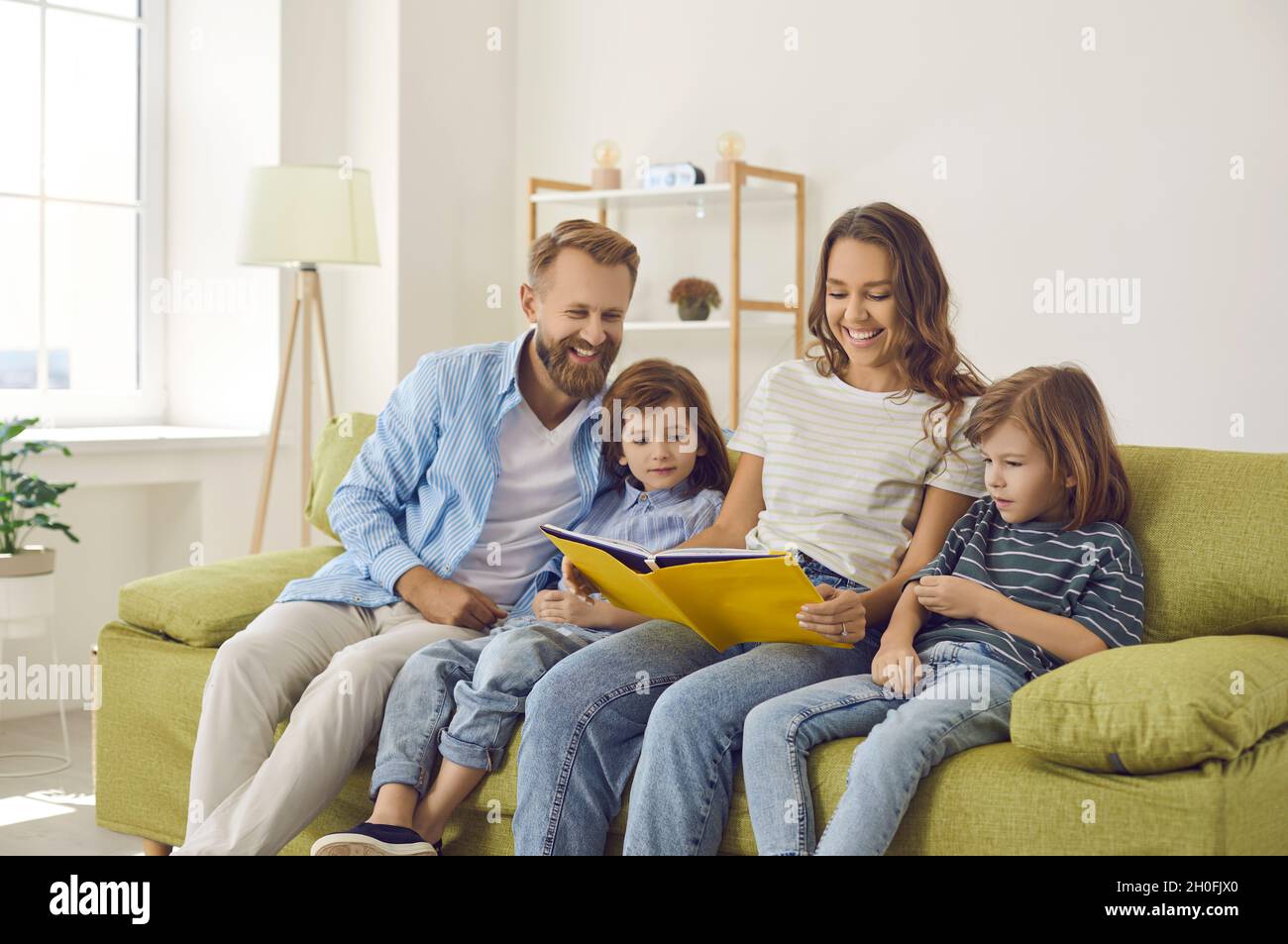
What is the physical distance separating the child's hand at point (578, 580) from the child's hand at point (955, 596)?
52cm

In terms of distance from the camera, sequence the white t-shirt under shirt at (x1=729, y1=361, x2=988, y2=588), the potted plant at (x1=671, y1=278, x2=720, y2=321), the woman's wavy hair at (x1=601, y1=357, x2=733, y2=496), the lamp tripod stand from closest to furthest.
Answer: the white t-shirt under shirt at (x1=729, y1=361, x2=988, y2=588) → the woman's wavy hair at (x1=601, y1=357, x2=733, y2=496) → the lamp tripod stand → the potted plant at (x1=671, y1=278, x2=720, y2=321)

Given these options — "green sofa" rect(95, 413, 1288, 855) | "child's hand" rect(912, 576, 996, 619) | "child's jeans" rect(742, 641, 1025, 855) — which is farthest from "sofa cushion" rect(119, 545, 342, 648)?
"child's hand" rect(912, 576, 996, 619)

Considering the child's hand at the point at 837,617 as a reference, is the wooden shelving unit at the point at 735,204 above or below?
above

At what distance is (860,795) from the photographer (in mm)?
1555

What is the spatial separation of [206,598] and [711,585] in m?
1.04

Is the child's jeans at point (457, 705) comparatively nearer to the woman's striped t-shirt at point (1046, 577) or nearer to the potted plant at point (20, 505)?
the woman's striped t-shirt at point (1046, 577)

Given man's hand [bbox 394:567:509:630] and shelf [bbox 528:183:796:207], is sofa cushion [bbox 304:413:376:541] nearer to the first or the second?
man's hand [bbox 394:567:509:630]

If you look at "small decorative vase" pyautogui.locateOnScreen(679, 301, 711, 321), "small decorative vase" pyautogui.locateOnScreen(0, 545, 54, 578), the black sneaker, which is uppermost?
"small decorative vase" pyautogui.locateOnScreen(679, 301, 711, 321)

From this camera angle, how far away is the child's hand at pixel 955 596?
1795 millimetres

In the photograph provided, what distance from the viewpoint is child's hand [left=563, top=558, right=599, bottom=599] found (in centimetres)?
206

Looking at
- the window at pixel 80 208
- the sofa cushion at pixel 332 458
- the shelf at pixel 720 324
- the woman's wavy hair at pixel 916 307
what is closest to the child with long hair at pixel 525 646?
the woman's wavy hair at pixel 916 307

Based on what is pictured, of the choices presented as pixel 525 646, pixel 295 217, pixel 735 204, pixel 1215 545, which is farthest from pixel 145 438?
pixel 1215 545

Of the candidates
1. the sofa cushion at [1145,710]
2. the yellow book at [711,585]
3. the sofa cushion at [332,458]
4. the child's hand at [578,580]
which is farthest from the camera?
the sofa cushion at [332,458]

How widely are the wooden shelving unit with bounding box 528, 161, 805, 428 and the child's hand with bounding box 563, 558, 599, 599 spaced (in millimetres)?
1760
